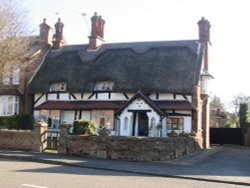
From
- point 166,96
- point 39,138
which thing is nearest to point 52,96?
point 166,96

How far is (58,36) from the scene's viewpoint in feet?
136

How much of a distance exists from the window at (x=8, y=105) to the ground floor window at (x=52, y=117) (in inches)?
129

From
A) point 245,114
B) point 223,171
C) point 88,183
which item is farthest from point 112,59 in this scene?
point 88,183

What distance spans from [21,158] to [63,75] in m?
17.8

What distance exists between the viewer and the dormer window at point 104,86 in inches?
1382

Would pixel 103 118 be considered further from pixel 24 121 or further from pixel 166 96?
pixel 24 121

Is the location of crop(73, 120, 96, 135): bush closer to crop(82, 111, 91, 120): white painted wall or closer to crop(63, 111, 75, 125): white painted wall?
crop(82, 111, 91, 120): white painted wall

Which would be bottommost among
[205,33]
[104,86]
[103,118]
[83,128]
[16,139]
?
[16,139]

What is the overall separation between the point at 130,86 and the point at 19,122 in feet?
34.3

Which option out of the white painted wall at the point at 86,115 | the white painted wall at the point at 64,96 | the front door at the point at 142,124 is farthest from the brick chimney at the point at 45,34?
the front door at the point at 142,124

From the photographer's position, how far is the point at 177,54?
115 feet

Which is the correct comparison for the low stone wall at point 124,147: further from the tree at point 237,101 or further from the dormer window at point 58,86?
the tree at point 237,101

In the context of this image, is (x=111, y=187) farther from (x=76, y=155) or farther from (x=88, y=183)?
(x=76, y=155)

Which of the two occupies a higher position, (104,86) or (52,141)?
(104,86)
